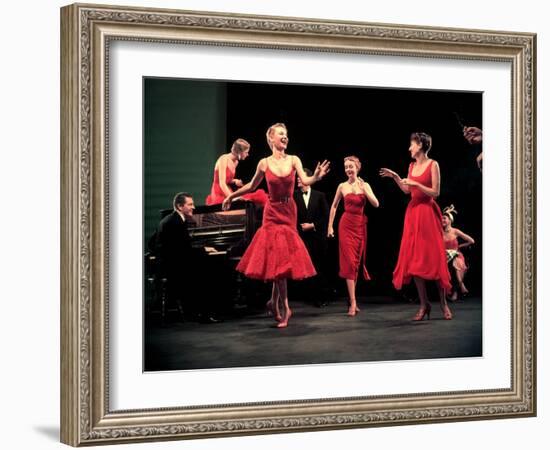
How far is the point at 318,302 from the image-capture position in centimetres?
852

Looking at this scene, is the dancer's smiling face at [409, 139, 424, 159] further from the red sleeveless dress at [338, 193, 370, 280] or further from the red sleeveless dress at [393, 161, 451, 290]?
the red sleeveless dress at [338, 193, 370, 280]

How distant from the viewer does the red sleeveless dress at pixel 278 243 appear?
27.4 ft

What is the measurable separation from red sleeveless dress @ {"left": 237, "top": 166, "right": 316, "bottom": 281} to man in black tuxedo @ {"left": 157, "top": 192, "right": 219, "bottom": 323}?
13.0 inches

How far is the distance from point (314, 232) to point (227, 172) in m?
0.71

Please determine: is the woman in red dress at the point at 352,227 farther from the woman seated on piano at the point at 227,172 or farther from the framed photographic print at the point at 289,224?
the woman seated on piano at the point at 227,172

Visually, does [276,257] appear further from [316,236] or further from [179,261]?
[179,261]

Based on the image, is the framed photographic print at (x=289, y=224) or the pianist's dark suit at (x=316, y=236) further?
the pianist's dark suit at (x=316, y=236)

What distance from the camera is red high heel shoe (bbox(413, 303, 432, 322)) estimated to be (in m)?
8.78

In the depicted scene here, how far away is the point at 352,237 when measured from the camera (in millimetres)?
8625

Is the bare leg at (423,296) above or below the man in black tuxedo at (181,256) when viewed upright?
below

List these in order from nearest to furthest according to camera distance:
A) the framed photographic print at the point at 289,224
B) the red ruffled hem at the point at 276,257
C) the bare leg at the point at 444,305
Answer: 1. the framed photographic print at the point at 289,224
2. the red ruffled hem at the point at 276,257
3. the bare leg at the point at 444,305

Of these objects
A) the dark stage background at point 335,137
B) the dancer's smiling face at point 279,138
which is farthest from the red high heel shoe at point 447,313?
the dancer's smiling face at point 279,138

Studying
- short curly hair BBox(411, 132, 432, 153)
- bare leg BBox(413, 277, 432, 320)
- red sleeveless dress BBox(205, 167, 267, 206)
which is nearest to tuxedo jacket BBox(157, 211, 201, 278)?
red sleeveless dress BBox(205, 167, 267, 206)

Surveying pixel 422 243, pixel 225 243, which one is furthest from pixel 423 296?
pixel 225 243
